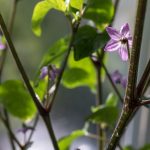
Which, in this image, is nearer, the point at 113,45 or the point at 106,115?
the point at 113,45

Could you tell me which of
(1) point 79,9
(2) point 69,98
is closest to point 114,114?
(1) point 79,9

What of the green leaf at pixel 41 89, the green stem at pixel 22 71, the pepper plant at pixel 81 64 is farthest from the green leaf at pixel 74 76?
the green stem at pixel 22 71

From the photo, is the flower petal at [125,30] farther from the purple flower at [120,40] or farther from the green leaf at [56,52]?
the green leaf at [56,52]

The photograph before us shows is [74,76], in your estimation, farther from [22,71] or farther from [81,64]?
[22,71]

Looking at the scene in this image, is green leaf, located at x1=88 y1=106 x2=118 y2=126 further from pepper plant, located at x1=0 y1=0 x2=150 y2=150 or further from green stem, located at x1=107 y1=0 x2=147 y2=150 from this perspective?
green stem, located at x1=107 y1=0 x2=147 y2=150

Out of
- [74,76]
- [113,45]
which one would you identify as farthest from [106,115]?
[113,45]

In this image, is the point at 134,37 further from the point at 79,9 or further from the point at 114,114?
the point at 114,114
